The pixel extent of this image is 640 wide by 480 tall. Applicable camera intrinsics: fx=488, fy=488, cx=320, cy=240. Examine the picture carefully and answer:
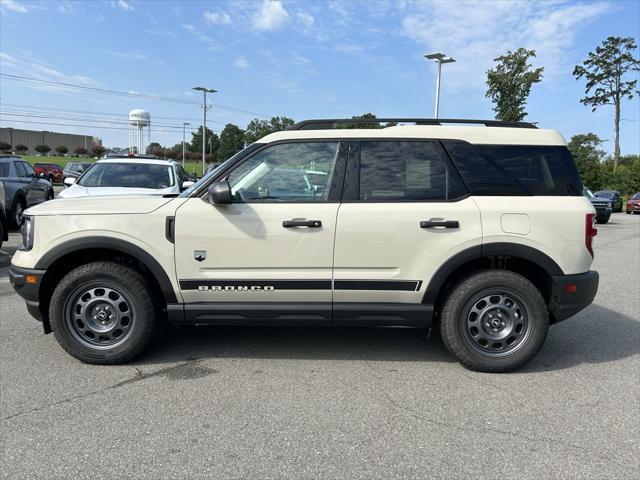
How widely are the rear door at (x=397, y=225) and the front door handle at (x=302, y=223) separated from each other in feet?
0.56

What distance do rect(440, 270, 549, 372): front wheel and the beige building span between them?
11736 cm

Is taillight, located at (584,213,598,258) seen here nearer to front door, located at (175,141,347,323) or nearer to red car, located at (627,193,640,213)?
front door, located at (175,141,347,323)

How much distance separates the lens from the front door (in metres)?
3.81

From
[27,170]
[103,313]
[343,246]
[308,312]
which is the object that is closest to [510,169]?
[343,246]

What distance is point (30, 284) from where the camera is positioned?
12.9 feet

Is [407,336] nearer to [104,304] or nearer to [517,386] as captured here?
[517,386]

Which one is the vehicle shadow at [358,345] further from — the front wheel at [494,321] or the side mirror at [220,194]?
the side mirror at [220,194]

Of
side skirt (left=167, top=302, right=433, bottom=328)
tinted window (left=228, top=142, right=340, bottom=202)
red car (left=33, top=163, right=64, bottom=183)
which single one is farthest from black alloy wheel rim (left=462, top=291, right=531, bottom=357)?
red car (left=33, top=163, right=64, bottom=183)

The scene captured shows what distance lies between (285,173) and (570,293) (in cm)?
249

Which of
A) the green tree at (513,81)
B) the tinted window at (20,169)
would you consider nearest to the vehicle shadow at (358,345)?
the tinted window at (20,169)

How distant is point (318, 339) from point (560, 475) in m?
2.50

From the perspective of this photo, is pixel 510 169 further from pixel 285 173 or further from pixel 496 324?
pixel 285 173

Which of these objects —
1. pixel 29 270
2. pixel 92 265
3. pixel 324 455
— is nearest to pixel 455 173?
pixel 324 455

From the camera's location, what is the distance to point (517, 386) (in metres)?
3.78
